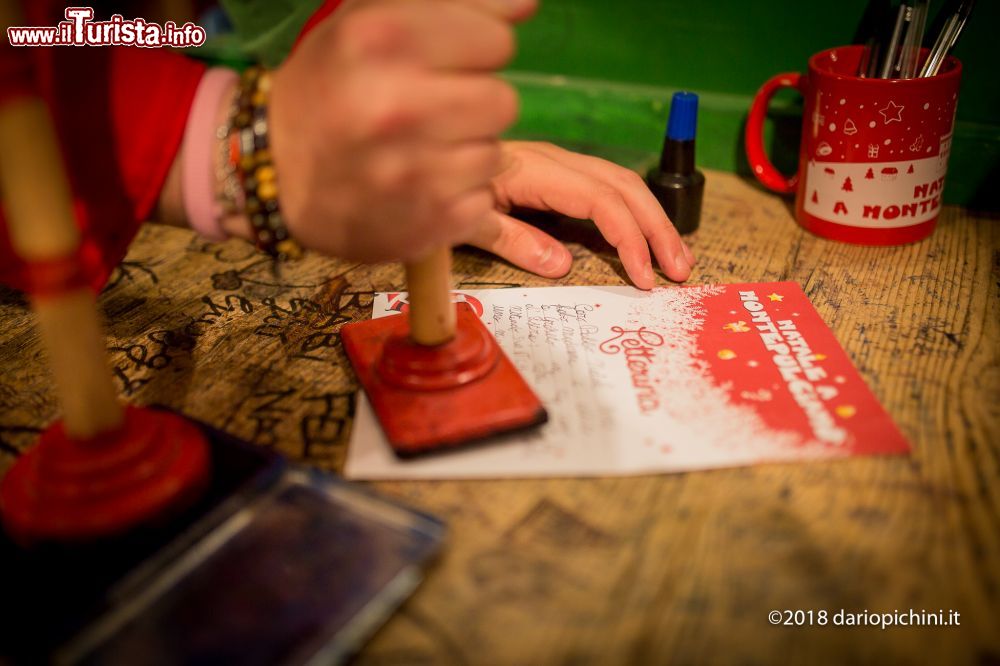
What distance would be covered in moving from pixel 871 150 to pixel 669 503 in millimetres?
469

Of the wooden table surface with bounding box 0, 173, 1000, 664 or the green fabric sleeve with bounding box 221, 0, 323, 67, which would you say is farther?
the green fabric sleeve with bounding box 221, 0, 323, 67

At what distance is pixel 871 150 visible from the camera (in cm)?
73

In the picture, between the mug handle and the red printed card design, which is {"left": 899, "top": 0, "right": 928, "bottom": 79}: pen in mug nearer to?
the mug handle

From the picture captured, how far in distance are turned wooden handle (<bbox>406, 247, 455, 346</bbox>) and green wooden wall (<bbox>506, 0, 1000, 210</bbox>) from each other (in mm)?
497

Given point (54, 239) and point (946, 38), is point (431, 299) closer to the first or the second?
point (54, 239)

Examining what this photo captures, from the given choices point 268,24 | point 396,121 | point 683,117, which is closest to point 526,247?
point 683,117

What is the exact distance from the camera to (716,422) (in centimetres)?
52

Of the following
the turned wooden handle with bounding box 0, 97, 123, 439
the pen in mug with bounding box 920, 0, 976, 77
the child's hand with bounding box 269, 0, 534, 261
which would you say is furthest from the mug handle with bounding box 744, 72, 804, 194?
the turned wooden handle with bounding box 0, 97, 123, 439

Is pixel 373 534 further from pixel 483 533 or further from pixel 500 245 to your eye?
pixel 500 245

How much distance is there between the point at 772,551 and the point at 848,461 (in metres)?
0.10

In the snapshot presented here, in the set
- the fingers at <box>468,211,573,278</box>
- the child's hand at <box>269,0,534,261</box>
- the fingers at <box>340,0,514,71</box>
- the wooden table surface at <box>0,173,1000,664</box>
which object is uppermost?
the fingers at <box>340,0,514,71</box>

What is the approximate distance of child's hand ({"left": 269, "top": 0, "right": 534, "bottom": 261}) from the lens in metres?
0.42

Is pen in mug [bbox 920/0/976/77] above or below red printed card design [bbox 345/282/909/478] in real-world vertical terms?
above

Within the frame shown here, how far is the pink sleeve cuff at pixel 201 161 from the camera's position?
0.55m
